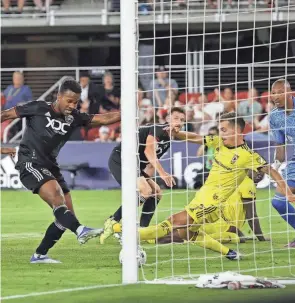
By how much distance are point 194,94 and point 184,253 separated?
11423 millimetres

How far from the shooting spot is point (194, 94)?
22500 mm

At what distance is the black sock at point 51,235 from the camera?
1047 centimetres

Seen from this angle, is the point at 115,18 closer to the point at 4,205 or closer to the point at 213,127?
the point at 213,127

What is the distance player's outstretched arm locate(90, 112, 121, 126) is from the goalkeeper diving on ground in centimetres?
55

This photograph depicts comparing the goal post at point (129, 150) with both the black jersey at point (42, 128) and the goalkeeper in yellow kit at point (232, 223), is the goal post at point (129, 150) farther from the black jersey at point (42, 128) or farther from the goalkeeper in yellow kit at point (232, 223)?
the black jersey at point (42, 128)

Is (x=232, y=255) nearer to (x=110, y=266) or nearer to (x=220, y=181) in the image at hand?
(x=220, y=181)

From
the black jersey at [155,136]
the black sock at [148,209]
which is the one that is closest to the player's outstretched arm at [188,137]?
the black jersey at [155,136]

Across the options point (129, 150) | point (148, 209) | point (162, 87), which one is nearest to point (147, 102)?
point (162, 87)

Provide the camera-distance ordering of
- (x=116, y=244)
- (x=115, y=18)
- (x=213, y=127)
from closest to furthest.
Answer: (x=116, y=244)
(x=213, y=127)
(x=115, y=18)

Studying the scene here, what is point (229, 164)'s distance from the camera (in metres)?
11.2

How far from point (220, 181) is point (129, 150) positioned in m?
2.27

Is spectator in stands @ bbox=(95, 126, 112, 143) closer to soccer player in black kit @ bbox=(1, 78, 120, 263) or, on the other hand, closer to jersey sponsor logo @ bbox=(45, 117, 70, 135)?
soccer player in black kit @ bbox=(1, 78, 120, 263)

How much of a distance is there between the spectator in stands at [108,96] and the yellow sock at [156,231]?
12.3m

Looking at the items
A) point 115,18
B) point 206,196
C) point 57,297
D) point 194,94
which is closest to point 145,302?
point 57,297
